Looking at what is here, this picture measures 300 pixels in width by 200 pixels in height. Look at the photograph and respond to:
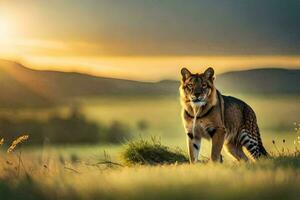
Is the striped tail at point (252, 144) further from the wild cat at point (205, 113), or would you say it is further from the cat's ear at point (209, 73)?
the cat's ear at point (209, 73)

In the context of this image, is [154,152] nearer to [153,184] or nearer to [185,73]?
[185,73]

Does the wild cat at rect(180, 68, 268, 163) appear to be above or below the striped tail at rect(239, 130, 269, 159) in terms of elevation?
above

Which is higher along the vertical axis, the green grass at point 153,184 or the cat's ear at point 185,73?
the cat's ear at point 185,73

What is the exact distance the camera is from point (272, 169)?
9.39m

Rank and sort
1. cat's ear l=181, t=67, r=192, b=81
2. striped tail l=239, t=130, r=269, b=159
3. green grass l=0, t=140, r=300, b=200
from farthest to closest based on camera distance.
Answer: striped tail l=239, t=130, r=269, b=159 → cat's ear l=181, t=67, r=192, b=81 → green grass l=0, t=140, r=300, b=200

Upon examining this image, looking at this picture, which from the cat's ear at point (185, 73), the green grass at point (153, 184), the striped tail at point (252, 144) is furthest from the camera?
the striped tail at point (252, 144)

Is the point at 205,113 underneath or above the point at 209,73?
underneath

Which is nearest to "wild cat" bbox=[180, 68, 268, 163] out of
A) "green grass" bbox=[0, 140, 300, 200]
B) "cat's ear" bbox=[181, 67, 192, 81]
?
"cat's ear" bbox=[181, 67, 192, 81]

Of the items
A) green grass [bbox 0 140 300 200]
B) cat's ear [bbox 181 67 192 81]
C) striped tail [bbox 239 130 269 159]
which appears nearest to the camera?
green grass [bbox 0 140 300 200]

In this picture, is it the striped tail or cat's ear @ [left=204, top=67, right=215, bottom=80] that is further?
the striped tail

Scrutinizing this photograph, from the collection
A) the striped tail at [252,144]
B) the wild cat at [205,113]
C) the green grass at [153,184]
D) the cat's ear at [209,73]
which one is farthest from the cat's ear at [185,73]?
the green grass at [153,184]

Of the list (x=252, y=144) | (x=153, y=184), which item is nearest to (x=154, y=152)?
(x=252, y=144)

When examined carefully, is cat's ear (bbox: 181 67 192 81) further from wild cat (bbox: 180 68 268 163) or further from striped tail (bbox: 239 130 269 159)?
striped tail (bbox: 239 130 269 159)

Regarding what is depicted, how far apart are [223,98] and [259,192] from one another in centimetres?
503
